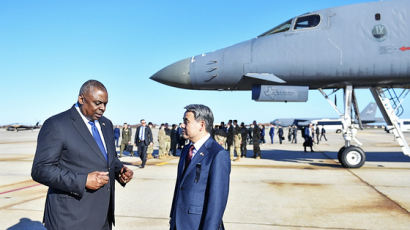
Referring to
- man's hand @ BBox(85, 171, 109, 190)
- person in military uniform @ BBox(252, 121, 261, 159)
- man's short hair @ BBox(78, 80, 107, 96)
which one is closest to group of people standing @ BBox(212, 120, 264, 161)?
person in military uniform @ BBox(252, 121, 261, 159)

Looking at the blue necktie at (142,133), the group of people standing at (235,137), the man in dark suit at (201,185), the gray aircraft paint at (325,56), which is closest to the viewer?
the man in dark suit at (201,185)

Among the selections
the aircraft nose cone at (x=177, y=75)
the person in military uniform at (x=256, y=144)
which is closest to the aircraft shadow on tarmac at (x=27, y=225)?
the aircraft nose cone at (x=177, y=75)

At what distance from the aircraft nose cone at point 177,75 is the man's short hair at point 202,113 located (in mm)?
6859

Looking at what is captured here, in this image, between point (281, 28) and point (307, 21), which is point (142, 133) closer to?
point (281, 28)

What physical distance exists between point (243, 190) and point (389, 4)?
718 cm

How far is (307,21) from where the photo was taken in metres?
9.34

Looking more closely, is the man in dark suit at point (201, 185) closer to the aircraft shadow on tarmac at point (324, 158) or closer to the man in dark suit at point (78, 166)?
the man in dark suit at point (78, 166)

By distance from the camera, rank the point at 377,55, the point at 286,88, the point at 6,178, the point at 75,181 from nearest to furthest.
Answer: the point at 75,181 → the point at 6,178 → the point at 377,55 → the point at 286,88

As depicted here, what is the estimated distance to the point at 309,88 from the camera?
32.7ft

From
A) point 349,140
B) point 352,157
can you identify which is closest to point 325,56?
point 349,140

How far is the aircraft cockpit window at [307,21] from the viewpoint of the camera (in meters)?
9.22

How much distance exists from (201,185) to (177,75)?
293 inches

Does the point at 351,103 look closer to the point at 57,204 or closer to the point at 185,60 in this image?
the point at 185,60

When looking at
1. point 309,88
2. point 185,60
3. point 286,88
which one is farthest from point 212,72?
point 309,88
